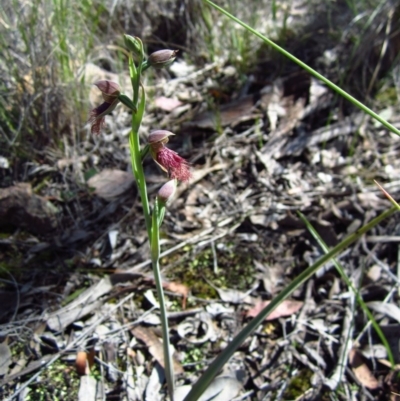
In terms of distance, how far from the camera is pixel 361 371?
7.16 feet

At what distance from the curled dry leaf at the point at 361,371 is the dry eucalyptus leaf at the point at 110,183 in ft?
4.99

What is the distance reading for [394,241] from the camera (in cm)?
259

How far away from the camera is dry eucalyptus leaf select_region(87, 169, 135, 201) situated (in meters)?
2.82

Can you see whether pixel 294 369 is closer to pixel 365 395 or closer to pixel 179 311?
pixel 365 395

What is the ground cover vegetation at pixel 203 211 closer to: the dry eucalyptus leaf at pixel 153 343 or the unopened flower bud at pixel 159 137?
the dry eucalyptus leaf at pixel 153 343

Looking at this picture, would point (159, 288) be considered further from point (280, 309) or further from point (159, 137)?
point (280, 309)

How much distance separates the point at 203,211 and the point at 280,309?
75 cm

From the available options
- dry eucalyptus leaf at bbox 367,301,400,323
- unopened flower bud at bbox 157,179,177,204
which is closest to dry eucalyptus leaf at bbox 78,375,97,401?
unopened flower bud at bbox 157,179,177,204

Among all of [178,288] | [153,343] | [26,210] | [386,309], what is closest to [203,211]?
[178,288]

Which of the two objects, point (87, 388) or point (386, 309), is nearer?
point (87, 388)

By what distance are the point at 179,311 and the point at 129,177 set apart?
92 cm

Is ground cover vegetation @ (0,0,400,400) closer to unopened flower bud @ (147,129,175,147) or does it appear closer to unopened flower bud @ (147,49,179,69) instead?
unopened flower bud @ (147,129,175,147)

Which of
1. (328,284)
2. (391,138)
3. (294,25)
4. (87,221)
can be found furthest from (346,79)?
(87,221)

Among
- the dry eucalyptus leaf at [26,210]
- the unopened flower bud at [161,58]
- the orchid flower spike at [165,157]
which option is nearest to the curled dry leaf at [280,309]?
the orchid flower spike at [165,157]
